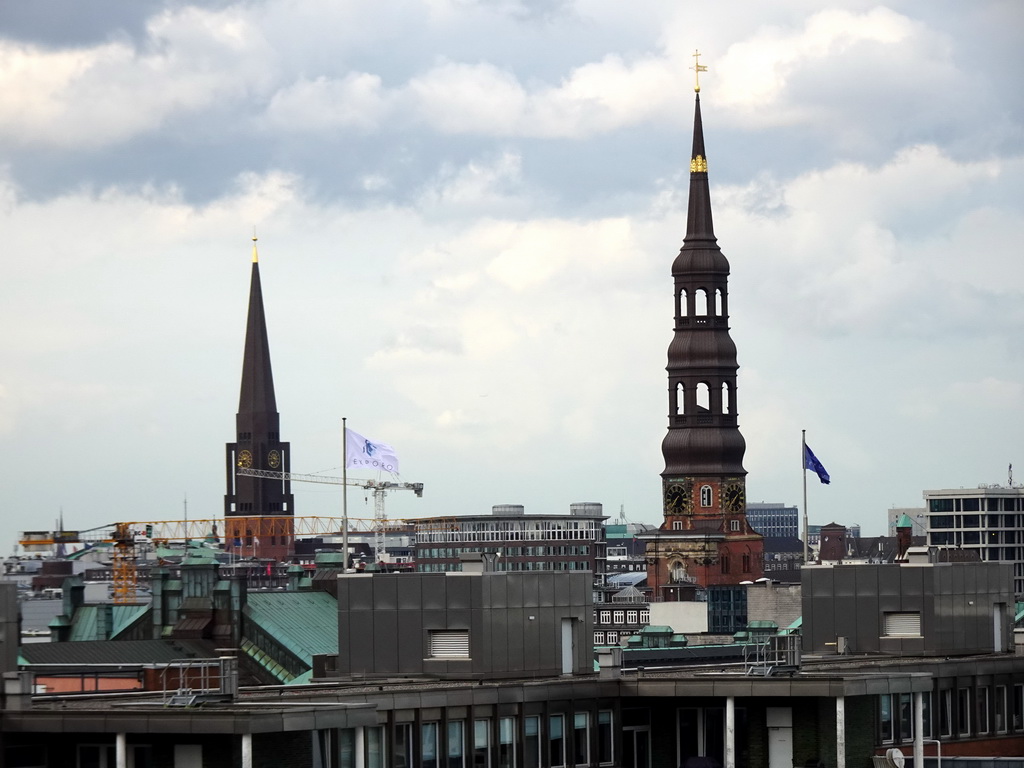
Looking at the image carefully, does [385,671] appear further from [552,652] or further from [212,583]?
[212,583]

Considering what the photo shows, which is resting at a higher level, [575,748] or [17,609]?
[17,609]

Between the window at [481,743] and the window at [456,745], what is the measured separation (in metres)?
0.31

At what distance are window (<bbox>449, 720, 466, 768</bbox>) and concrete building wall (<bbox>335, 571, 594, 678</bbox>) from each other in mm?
5660

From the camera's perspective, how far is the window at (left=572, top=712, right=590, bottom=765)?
172ft

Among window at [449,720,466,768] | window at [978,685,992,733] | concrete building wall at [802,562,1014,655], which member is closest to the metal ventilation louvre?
concrete building wall at [802,562,1014,655]

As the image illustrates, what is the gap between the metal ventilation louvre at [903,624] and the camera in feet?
222

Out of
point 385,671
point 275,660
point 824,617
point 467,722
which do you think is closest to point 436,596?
point 385,671

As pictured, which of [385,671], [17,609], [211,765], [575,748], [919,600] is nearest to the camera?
[211,765]

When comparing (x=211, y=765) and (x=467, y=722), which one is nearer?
(x=211, y=765)

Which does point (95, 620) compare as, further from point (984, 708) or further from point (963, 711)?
point (963, 711)

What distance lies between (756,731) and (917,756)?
3.71m

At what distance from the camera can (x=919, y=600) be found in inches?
2655

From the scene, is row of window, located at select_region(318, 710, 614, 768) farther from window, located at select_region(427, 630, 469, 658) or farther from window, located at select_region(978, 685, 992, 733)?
window, located at select_region(978, 685, 992, 733)

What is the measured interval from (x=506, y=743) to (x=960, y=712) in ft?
54.8
